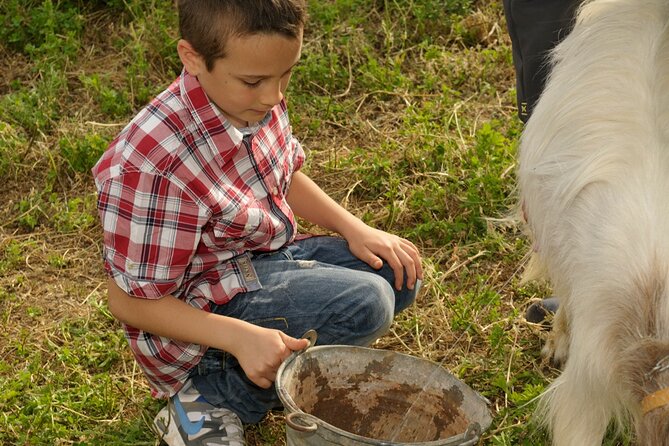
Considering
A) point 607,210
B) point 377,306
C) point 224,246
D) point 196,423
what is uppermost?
point 607,210

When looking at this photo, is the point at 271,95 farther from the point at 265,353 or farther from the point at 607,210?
the point at 607,210

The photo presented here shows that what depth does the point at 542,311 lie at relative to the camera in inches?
127

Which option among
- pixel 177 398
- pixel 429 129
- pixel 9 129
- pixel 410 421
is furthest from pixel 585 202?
pixel 9 129

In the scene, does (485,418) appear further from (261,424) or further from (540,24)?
(540,24)

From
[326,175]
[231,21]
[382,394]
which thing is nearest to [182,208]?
[231,21]

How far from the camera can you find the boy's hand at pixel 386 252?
295 centimetres

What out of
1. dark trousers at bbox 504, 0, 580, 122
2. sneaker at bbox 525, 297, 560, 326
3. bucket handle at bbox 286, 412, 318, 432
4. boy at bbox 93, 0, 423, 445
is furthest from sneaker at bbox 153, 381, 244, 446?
dark trousers at bbox 504, 0, 580, 122

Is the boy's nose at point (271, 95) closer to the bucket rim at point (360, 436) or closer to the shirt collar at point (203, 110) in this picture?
the shirt collar at point (203, 110)

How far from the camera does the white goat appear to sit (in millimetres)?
2055

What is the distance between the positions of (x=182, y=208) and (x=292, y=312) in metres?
0.46

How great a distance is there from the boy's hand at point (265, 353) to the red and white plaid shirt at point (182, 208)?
272 mm

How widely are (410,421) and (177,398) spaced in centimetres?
65

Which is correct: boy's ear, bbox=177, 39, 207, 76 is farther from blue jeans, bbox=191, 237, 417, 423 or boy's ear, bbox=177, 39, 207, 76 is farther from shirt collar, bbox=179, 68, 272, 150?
blue jeans, bbox=191, 237, 417, 423

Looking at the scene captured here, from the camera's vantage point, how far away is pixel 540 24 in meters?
3.15
